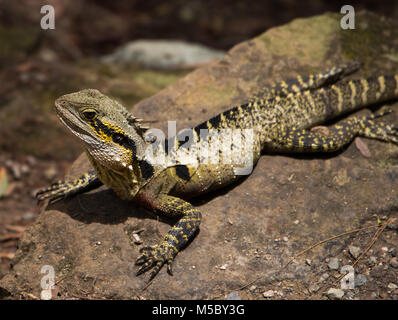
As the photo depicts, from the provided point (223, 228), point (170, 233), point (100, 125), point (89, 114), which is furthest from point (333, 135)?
point (89, 114)

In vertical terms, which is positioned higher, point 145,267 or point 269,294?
point 145,267

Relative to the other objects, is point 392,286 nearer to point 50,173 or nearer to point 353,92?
point 353,92

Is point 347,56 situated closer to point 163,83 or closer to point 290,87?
point 290,87

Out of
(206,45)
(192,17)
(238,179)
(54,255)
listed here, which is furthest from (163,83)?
(54,255)

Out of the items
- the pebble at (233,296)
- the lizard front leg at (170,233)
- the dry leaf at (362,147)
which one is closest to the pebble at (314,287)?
the pebble at (233,296)

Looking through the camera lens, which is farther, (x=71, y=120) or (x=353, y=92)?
(x=353, y=92)

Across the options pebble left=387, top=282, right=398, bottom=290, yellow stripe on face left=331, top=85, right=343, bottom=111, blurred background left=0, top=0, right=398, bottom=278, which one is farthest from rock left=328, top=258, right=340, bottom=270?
blurred background left=0, top=0, right=398, bottom=278

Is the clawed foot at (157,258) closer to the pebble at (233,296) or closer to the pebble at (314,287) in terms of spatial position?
the pebble at (233,296)
